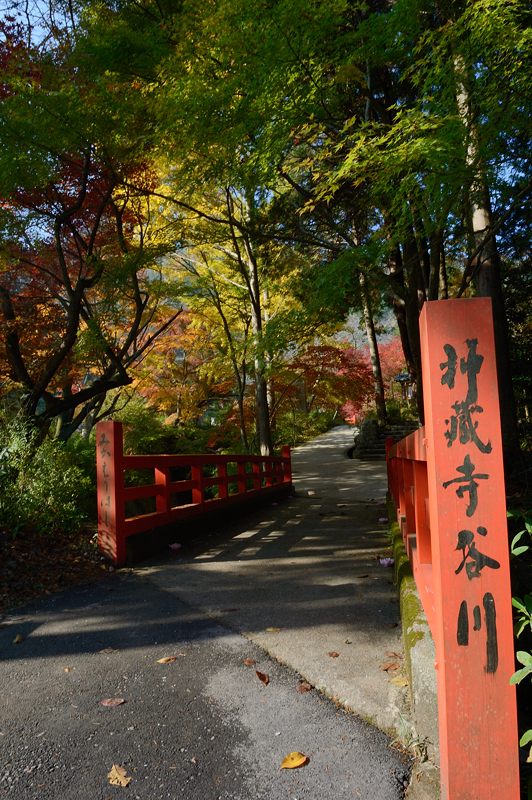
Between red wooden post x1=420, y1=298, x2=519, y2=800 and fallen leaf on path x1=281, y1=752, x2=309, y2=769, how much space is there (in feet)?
1.78

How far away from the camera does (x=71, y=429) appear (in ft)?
32.9

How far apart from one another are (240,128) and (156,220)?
16.8 feet

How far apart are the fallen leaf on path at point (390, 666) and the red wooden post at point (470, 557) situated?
39.5 inches

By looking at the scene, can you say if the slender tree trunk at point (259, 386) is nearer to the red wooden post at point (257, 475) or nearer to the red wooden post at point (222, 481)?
the red wooden post at point (257, 475)

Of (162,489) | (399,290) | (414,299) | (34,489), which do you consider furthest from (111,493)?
(414,299)

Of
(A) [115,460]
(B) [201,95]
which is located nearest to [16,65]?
(B) [201,95]

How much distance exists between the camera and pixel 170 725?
2.23m

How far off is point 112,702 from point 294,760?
3.19 ft

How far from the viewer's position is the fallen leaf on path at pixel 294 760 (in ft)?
6.39

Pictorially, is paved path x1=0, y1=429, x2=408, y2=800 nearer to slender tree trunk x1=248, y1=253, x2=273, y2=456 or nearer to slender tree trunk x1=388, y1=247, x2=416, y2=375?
slender tree trunk x1=388, y1=247, x2=416, y2=375

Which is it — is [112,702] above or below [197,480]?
below

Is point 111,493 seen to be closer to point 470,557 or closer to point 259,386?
point 470,557

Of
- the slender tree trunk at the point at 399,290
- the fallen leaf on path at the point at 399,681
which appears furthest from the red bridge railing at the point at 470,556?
the slender tree trunk at the point at 399,290

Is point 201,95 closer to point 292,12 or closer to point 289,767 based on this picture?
point 292,12
